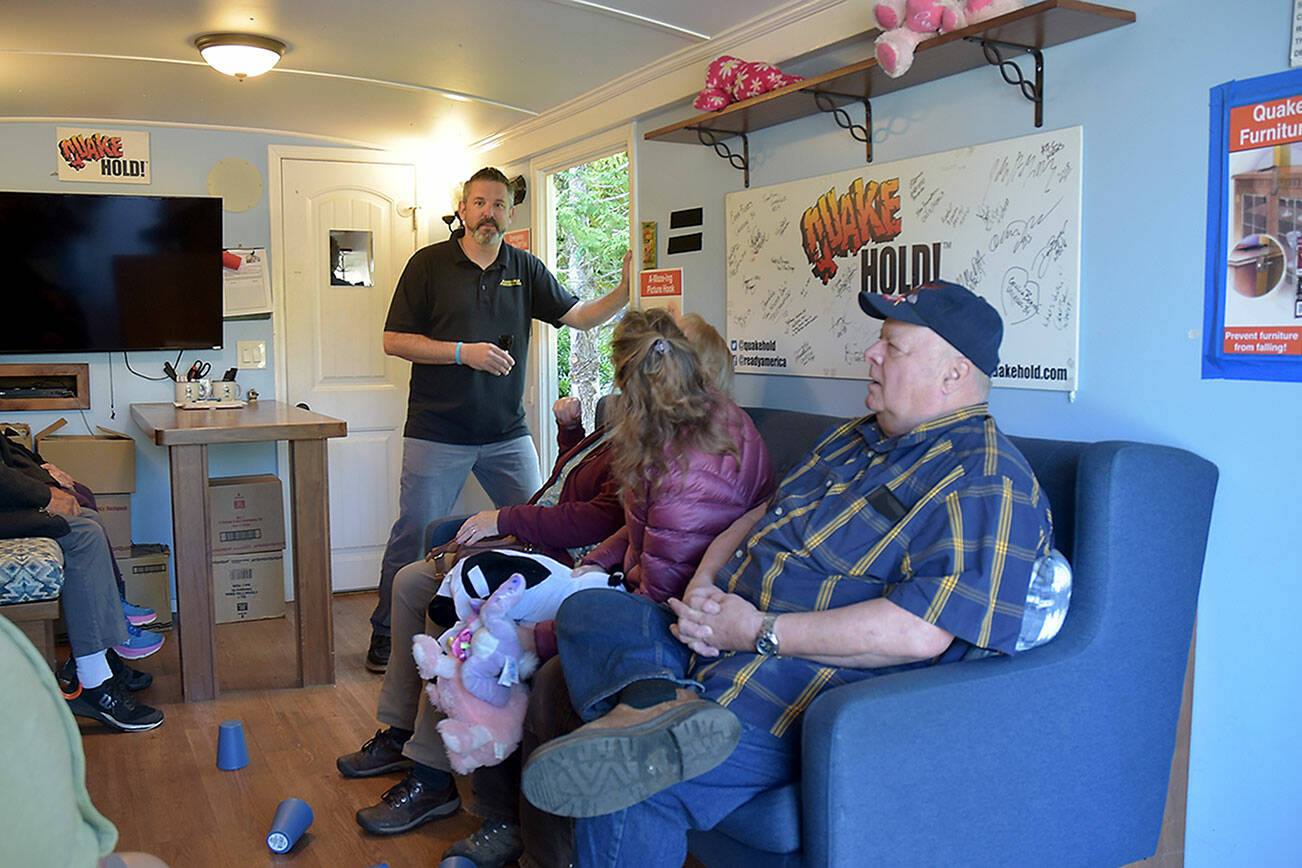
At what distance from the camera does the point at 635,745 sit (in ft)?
5.60

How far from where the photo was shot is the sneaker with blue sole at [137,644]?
3.58m

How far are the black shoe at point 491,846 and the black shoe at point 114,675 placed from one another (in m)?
1.53

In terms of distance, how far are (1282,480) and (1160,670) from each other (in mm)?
384

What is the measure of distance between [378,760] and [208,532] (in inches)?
41.7

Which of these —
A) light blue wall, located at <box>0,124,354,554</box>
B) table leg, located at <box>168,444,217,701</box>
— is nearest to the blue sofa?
table leg, located at <box>168,444,217,701</box>

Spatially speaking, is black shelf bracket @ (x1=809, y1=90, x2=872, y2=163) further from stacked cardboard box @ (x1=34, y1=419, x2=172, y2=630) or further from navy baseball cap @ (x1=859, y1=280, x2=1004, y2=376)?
stacked cardboard box @ (x1=34, y1=419, x2=172, y2=630)

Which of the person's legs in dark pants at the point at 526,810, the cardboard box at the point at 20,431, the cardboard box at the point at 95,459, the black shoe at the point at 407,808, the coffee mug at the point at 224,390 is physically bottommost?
the black shoe at the point at 407,808

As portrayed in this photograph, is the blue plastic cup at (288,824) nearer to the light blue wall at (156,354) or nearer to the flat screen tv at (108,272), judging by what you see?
the light blue wall at (156,354)

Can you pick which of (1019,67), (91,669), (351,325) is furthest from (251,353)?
(1019,67)

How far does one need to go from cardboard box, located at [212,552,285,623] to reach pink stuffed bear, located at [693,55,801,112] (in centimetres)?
265

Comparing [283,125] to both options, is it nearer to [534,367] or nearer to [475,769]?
[534,367]

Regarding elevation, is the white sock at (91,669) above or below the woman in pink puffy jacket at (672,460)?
below

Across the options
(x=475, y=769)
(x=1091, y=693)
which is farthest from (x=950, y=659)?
(x=475, y=769)

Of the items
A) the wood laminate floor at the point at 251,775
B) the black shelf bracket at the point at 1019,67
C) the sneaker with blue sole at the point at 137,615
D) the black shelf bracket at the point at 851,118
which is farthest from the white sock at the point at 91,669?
the black shelf bracket at the point at 1019,67
